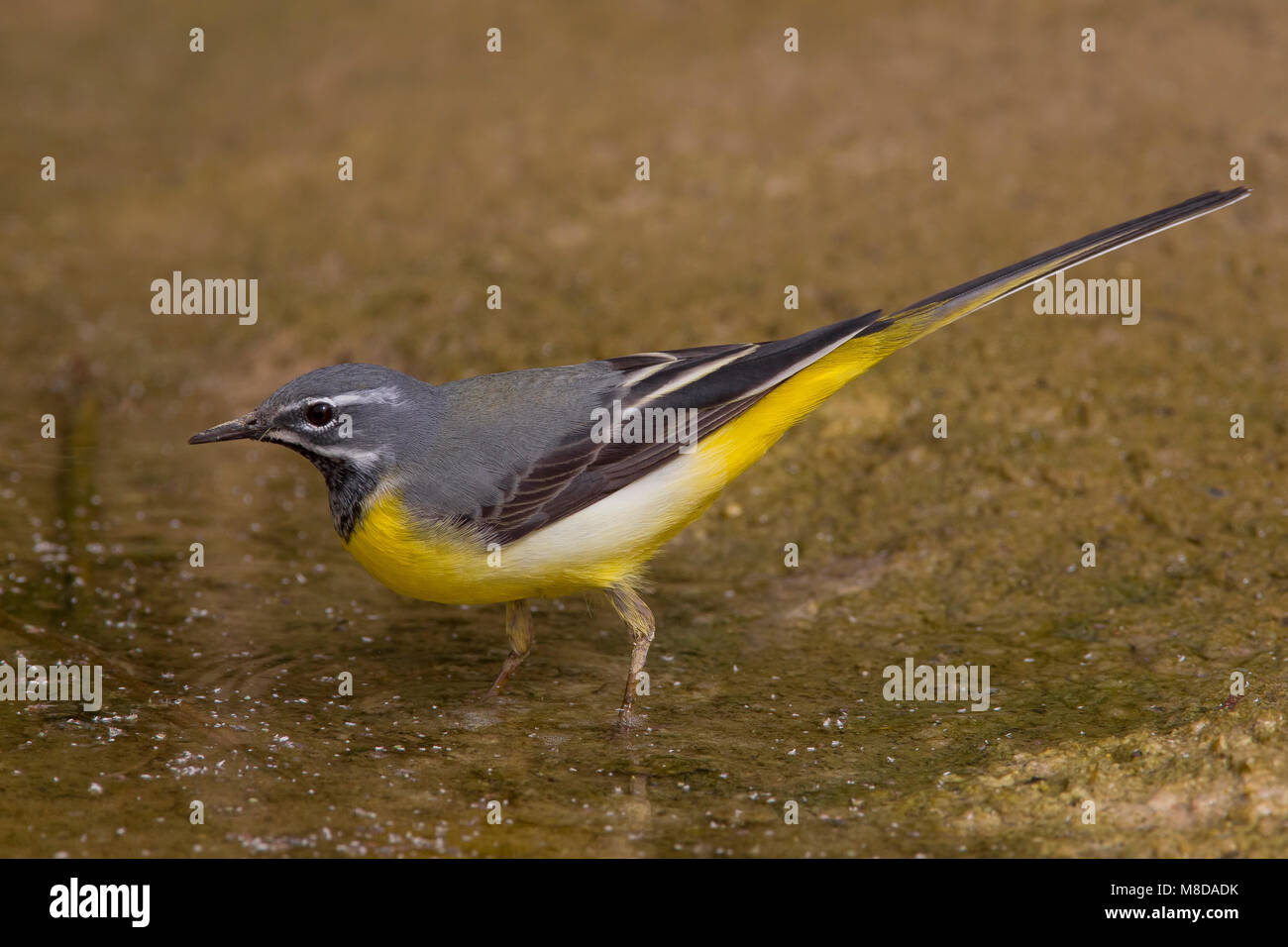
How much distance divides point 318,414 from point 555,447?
37.9 inches

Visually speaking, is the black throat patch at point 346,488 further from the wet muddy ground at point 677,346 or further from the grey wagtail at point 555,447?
the wet muddy ground at point 677,346

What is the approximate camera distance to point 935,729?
17.6 ft

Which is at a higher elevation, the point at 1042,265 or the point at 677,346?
the point at 677,346

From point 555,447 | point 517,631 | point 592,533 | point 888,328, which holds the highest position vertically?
point 888,328

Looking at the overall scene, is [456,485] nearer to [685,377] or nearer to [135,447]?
[685,377]

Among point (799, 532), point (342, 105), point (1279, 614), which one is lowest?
point (1279, 614)

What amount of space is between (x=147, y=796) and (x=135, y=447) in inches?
162

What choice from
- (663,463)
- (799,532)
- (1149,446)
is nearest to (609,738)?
(663,463)

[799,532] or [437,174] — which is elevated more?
[437,174]

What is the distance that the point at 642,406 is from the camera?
5684 mm

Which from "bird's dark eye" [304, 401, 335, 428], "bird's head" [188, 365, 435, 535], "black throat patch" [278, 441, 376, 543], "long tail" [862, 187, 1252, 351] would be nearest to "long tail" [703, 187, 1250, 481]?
"long tail" [862, 187, 1252, 351]

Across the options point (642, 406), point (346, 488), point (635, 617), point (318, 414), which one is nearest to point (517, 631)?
point (635, 617)

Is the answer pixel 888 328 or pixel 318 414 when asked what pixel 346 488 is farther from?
pixel 888 328
